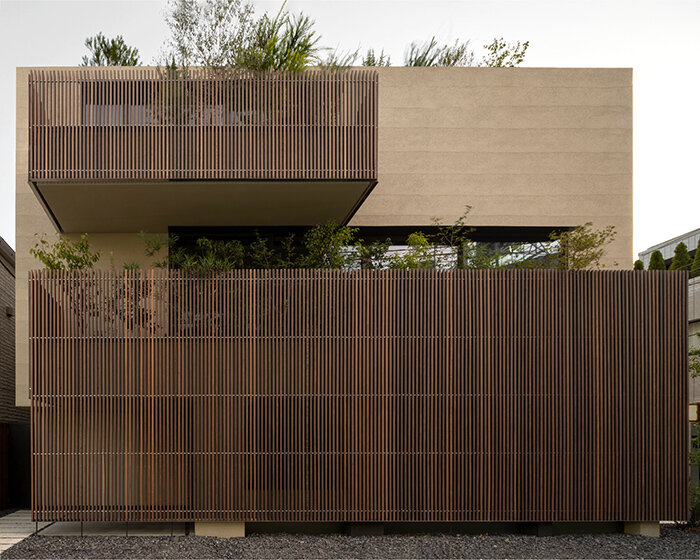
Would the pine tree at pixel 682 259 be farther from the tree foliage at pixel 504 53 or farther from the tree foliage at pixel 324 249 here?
the tree foliage at pixel 324 249

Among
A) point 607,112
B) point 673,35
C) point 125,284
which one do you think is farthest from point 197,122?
point 673,35

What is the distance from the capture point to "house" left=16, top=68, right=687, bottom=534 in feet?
27.2

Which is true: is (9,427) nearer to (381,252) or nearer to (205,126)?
(205,126)

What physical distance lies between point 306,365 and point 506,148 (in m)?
5.70

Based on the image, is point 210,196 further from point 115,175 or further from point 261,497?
point 261,497

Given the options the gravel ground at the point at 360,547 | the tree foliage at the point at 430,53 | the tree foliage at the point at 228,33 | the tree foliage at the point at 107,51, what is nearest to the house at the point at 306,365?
the gravel ground at the point at 360,547

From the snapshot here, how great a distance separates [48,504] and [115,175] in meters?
4.27

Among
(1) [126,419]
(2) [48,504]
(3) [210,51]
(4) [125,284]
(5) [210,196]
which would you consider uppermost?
(3) [210,51]

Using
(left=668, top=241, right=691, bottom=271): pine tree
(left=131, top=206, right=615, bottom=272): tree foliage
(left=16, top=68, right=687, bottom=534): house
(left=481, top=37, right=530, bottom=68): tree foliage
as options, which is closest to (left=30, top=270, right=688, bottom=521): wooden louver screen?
(left=16, top=68, right=687, bottom=534): house

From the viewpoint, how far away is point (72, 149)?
843cm

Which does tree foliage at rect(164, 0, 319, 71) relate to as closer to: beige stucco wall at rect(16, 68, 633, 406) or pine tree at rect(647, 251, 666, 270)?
beige stucco wall at rect(16, 68, 633, 406)

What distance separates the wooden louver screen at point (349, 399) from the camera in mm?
8266

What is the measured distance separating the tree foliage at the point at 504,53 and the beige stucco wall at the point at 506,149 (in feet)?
Result: 9.09

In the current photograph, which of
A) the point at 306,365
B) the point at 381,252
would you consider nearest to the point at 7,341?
the point at 306,365
